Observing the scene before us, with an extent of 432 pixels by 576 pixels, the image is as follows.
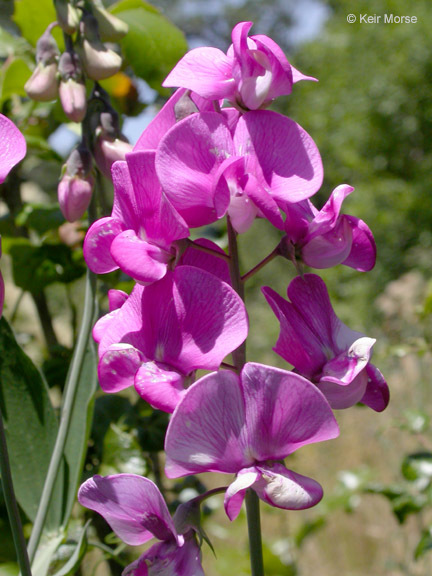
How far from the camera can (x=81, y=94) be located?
0.67 m

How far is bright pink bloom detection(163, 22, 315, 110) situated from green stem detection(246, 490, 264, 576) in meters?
0.27

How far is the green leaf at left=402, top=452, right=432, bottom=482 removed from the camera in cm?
100

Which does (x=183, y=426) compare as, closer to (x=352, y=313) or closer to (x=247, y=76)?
(x=247, y=76)

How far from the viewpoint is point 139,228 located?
458 millimetres

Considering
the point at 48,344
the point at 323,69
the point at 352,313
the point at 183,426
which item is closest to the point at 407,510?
the point at 48,344

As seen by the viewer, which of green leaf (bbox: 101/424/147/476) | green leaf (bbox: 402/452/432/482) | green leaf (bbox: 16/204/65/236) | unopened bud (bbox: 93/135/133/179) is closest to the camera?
unopened bud (bbox: 93/135/133/179)

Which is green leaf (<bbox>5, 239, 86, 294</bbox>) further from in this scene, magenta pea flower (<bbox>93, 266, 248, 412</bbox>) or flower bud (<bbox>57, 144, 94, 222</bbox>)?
magenta pea flower (<bbox>93, 266, 248, 412</bbox>)

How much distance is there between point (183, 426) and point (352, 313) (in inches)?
367

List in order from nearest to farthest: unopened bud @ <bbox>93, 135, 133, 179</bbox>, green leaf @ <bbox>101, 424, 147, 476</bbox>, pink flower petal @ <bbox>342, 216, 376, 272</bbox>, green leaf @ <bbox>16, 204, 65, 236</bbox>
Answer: pink flower petal @ <bbox>342, 216, 376, 272</bbox> → unopened bud @ <bbox>93, 135, 133, 179</bbox> → green leaf @ <bbox>101, 424, 147, 476</bbox> → green leaf @ <bbox>16, 204, 65, 236</bbox>

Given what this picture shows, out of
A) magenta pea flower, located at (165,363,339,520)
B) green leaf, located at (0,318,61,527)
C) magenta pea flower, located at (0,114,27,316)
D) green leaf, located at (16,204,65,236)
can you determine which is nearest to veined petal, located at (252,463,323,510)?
magenta pea flower, located at (165,363,339,520)

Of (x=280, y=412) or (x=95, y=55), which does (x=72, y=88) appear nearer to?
(x=95, y=55)

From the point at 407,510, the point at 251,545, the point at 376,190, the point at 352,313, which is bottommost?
the point at 352,313

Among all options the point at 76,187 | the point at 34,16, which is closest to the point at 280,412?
the point at 76,187

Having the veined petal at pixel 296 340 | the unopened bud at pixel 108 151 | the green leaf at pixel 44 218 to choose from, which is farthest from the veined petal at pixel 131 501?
the green leaf at pixel 44 218
